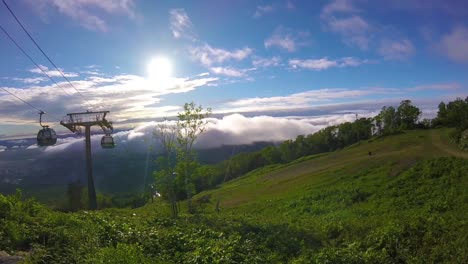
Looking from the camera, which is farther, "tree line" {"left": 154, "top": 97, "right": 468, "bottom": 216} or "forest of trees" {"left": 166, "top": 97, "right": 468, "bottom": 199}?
"forest of trees" {"left": 166, "top": 97, "right": 468, "bottom": 199}

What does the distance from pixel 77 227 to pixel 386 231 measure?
41.2ft

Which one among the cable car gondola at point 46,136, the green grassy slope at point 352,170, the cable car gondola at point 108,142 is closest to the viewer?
the cable car gondola at point 46,136

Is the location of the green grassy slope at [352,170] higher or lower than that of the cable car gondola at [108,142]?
lower

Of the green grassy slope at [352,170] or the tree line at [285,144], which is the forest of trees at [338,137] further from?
the green grassy slope at [352,170]

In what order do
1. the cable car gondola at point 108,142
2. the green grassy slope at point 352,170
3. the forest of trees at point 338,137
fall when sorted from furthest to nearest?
the forest of trees at point 338,137 → the green grassy slope at point 352,170 → the cable car gondola at point 108,142

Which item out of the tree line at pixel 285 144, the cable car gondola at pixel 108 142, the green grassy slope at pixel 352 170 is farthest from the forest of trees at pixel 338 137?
the cable car gondola at pixel 108 142

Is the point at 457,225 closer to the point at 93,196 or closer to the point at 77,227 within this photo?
the point at 77,227

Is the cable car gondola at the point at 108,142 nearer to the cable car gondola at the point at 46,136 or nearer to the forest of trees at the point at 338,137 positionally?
the cable car gondola at the point at 46,136

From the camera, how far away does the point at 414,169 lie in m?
39.6

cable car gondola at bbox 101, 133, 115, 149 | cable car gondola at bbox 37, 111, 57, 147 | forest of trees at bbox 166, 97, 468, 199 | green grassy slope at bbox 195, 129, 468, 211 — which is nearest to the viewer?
cable car gondola at bbox 37, 111, 57, 147

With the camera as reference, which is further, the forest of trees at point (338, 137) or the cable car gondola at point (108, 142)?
→ the forest of trees at point (338, 137)

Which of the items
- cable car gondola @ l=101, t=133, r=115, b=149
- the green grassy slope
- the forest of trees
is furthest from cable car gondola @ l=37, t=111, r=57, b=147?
the forest of trees

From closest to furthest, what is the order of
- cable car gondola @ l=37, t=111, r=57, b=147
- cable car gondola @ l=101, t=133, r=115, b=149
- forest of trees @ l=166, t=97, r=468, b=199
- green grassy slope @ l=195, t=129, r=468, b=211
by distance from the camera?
cable car gondola @ l=37, t=111, r=57, b=147
cable car gondola @ l=101, t=133, r=115, b=149
green grassy slope @ l=195, t=129, r=468, b=211
forest of trees @ l=166, t=97, r=468, b=199

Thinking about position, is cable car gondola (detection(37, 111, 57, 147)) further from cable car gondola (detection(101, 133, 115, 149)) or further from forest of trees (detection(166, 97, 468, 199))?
forest of trees (detection(166, 97, 468, 199))
